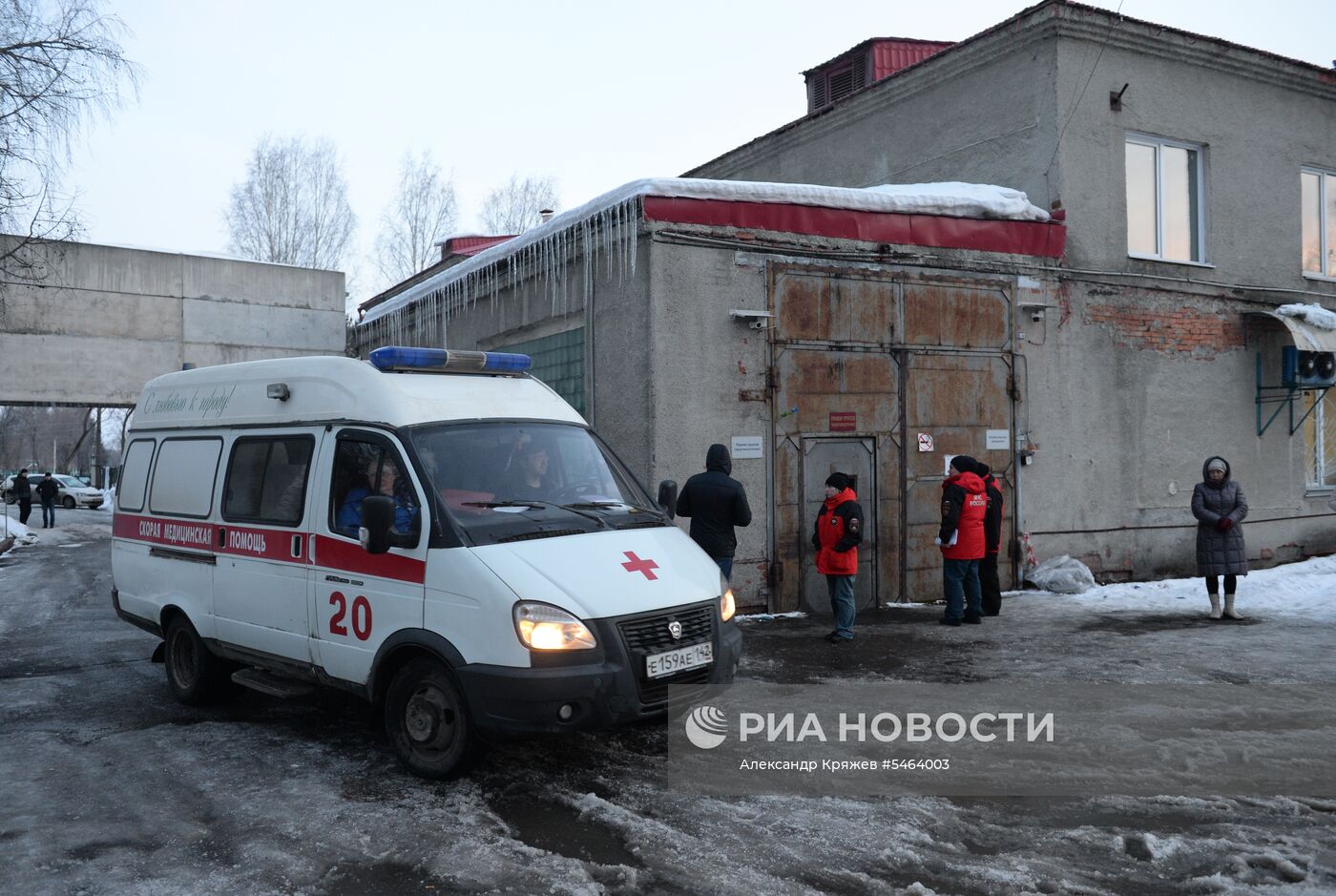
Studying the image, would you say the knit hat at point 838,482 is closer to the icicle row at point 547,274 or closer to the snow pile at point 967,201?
the icicle row at point 547,274

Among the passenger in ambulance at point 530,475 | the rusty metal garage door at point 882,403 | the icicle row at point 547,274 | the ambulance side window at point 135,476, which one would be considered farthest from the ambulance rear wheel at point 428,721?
the icicle row at point 547,274

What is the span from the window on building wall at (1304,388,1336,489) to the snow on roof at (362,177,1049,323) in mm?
5907

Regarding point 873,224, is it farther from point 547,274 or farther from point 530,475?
point 530,475

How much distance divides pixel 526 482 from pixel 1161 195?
11.3 m

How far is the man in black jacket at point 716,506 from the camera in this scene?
338 inches

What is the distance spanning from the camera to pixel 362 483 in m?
5.82

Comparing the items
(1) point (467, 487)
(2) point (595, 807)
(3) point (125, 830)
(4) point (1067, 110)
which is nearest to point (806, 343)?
(4) point (1067, 110)

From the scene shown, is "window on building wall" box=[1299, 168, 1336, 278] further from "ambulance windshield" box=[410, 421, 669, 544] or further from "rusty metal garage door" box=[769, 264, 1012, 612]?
"ambulance windshield" box=[410, 421, 669, 544]

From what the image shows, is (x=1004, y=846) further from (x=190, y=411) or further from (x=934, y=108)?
(x=934, y=108)

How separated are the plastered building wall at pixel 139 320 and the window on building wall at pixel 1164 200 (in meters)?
16.8

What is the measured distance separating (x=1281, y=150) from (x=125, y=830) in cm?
1608

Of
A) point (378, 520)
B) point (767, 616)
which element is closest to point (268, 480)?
point (378, 520)

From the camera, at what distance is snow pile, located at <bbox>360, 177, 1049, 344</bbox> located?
10539mm

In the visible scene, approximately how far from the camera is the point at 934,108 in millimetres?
14367
